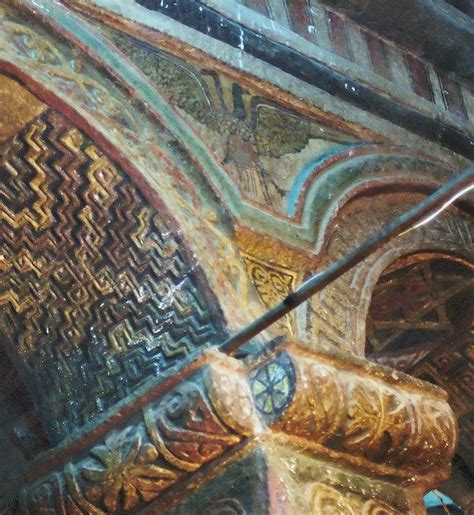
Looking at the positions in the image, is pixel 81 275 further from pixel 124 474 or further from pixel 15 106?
pixel 124 474

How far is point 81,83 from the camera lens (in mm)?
3469

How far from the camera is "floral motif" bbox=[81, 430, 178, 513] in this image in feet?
10.1

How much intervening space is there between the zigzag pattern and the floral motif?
0.24 meters

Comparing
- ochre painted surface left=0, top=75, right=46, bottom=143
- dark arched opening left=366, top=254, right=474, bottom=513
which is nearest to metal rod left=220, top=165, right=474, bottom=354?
ochre painted surface left=0, top=75, right=46, bottom=143

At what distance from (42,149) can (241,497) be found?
1.19 metres

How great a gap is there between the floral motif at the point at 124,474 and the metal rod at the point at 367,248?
1.15 ft

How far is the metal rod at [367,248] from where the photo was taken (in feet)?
9.26

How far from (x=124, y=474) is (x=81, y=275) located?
2.23 ft

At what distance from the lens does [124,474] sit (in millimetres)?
3090

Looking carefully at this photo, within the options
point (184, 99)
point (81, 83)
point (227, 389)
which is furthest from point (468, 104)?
point (227, 389)

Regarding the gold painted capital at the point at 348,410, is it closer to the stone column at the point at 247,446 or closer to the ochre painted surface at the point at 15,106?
the stone column at the point at 247,446

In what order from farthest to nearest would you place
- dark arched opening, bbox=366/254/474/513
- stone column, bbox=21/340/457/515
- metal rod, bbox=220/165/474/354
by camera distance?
dark arched opening, bbox=366/254/474/513 < stone column, bbox=21/340/457/515 < metal rod, bbox=220/165/474/354

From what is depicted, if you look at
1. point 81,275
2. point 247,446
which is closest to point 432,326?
point 81,275

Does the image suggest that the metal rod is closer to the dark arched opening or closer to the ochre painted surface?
the ochre painted surface
